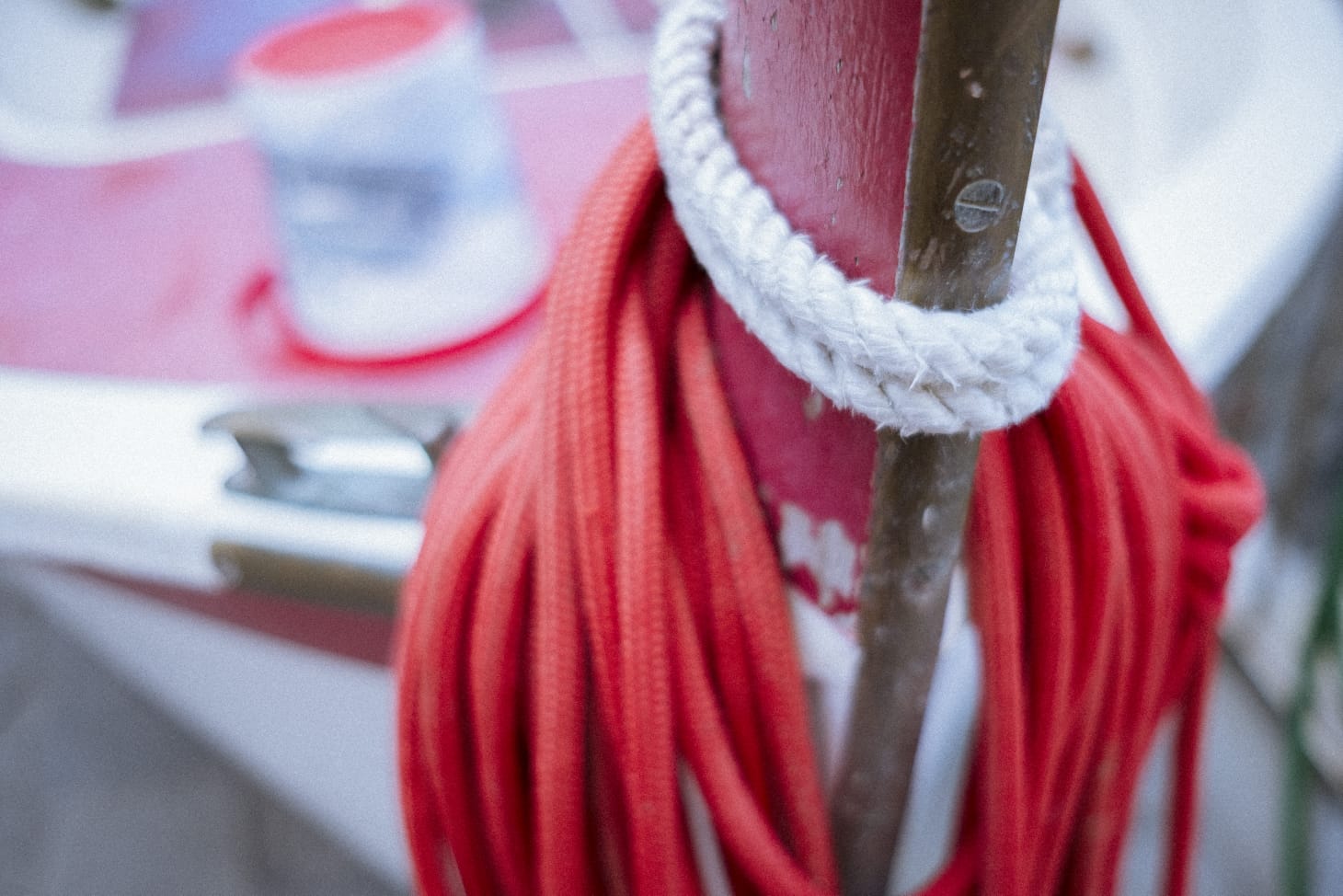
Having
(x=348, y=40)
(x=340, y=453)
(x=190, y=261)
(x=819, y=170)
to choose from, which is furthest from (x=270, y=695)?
(x=819, y=170)

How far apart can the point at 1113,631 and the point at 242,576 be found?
0.55 metres

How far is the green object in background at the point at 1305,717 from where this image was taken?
3.77ft

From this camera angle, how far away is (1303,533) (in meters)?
1.58

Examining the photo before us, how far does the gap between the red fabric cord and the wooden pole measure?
0.05m

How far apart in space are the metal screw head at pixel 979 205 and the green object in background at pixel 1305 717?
1133 mm

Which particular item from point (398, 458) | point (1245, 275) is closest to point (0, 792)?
point (398, 458)

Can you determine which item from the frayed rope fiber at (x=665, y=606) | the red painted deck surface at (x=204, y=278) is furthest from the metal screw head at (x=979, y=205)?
the red painted deck surface at (x=204, y=278)

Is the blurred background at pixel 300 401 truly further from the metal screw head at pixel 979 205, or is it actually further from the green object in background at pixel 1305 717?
the metal screw head at pixel 979 205

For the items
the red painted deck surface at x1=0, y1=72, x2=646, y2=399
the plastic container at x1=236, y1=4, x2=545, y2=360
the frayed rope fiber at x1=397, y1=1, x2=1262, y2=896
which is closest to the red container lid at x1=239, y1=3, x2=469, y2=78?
the plastic container at x1=236, y1=4, x2=545, y2=360

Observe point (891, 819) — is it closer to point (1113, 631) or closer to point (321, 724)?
point (1113, 631)

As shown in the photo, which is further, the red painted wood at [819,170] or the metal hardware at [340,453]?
the metal hardware at [340,453]

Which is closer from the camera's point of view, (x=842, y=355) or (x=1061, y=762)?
(x=842, y=355)

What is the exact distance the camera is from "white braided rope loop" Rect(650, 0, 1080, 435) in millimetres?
250

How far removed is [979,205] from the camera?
247mm
